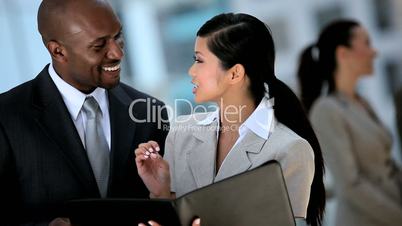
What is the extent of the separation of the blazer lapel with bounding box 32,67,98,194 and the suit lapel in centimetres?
6

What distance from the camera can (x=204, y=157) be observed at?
145cm

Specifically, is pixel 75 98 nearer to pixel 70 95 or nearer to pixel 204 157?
pixel 70 95

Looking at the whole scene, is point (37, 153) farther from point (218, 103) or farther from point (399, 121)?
point (399, 121)

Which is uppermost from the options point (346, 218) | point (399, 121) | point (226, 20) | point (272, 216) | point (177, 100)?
point (226, 20)

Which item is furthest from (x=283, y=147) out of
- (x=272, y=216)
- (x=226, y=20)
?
(x=226, y=20)

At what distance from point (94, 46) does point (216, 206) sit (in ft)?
Answer: 1.22

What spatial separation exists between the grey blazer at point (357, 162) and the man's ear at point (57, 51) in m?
1.25

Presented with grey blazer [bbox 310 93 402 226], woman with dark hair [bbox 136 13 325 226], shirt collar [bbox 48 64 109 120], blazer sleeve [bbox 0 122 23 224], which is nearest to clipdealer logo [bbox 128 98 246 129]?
woman with dark hair [bbox 136 13 325 226]

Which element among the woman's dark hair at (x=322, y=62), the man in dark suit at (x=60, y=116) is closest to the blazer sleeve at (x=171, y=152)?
the man in dark suit at (x=60, y=116)

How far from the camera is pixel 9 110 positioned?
1.39m

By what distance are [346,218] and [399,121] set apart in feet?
1.24

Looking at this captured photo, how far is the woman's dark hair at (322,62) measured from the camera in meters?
2.60

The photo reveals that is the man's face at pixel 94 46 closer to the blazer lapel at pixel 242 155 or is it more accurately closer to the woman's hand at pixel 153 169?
the woman's hand at pixel 153 169

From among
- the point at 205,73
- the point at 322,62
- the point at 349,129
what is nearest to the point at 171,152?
the point at 205,73
